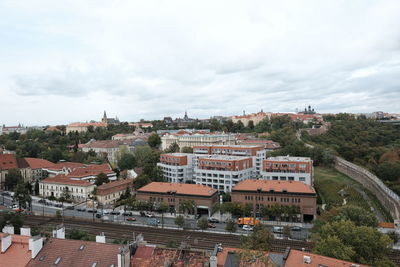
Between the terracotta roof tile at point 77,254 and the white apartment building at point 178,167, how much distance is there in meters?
48.3

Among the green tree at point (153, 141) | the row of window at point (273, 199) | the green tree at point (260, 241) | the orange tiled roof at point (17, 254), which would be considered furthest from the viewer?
the green tree at point (153, 141)

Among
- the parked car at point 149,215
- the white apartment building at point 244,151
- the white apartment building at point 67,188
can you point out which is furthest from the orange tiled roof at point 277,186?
the white apartment building at point 67,188

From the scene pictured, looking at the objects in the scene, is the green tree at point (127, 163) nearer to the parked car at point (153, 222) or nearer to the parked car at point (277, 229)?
the parked car at point (153, 222)

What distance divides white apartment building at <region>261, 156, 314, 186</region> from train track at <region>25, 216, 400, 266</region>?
22.6 m

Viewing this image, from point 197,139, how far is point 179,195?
175ft

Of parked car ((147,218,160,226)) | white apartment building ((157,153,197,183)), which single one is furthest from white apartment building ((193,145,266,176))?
parked car ((147,218,160,226))

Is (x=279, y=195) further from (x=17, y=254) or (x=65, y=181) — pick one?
(x=65, y=181)

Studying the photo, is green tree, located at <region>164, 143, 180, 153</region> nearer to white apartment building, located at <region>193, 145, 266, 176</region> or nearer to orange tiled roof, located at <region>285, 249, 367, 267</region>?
white apartment building, located at <region>193, 145, 266, 176</region>

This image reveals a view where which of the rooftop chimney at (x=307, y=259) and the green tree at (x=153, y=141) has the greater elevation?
the green tree at (x=153, y=141)

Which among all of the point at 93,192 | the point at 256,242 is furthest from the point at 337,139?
the point at 256,242

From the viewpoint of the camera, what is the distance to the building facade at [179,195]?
178ft

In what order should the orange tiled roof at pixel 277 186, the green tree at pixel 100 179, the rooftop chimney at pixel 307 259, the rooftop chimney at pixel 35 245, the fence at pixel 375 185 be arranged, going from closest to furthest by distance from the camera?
the rooftop chimney at pixel 35 245 < the rooftop chimney at pixel 307 259 < the fence at pixel 375 185 < the orange tiled roof at pixel 277 186 < the green tree at pixel 100 179

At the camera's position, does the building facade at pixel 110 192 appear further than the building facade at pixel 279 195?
Yes

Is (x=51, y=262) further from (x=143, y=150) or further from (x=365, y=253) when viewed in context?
(x=143, y=150)
